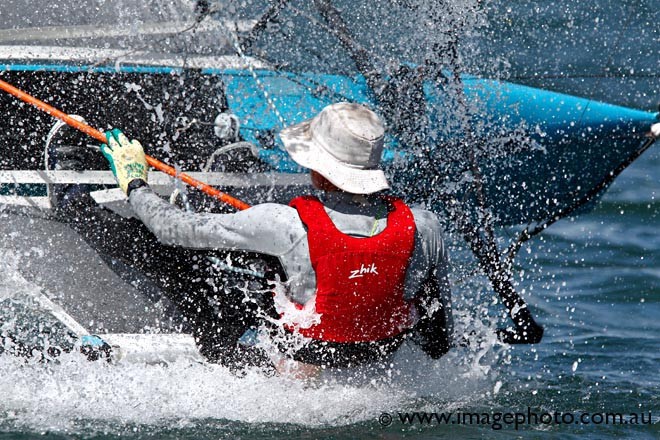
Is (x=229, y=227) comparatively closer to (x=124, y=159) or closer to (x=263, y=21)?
(x=124, y=159)

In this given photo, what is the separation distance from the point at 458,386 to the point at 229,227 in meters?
1.41

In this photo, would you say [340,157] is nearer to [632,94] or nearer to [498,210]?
[498,210]

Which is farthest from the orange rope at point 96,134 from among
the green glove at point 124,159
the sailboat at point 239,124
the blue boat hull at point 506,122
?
the blue boat hull at point 506,122

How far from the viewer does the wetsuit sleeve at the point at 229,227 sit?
3.65m

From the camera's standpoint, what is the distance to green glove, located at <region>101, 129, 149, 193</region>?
4.05 meters

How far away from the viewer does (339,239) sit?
3586mm

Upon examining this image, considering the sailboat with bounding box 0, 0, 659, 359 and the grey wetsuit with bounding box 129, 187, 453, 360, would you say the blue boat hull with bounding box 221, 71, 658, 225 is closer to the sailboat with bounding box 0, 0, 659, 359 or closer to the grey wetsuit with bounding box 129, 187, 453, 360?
the sailboat with bounding box 0, 0, 659, 359

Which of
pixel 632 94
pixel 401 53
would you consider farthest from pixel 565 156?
pixel 632 94

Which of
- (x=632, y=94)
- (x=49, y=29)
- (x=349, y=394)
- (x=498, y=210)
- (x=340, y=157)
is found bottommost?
(x=349, y=394)

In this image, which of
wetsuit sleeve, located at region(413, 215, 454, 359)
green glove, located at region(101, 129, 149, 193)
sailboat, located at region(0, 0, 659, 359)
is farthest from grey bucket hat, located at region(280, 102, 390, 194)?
sailboat, located at region(0, 0, 659, 359)

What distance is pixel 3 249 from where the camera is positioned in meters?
5.08

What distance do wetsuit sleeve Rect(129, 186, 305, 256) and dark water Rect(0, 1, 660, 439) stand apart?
2.20ft

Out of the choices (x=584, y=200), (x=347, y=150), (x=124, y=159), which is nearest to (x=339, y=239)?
(x=347, y=150)

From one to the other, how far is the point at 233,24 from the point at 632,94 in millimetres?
5168
